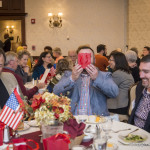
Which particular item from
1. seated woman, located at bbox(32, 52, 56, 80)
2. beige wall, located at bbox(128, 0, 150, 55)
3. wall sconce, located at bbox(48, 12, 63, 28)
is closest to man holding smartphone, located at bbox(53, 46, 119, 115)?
seated woman, located at bbox(32, 52, 56, 80)

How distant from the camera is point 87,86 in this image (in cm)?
321

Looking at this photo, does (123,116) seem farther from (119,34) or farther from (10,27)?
(10,27)

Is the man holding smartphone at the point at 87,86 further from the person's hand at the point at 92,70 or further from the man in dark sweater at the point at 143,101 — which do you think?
the man in dark sweater at the point at 143,101

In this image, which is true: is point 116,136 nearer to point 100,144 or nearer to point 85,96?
point 100,144

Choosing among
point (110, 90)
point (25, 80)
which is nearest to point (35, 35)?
point (25, 80)

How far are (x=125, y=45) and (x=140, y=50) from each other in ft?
3.08

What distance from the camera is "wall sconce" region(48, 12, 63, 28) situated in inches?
422

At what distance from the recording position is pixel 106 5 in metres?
11.0

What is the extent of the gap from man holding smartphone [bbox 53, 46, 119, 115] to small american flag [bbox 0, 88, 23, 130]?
1059mm

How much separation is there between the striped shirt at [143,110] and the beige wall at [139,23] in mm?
7986

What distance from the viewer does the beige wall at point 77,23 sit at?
1080 cm

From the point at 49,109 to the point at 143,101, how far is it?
1.15 meters

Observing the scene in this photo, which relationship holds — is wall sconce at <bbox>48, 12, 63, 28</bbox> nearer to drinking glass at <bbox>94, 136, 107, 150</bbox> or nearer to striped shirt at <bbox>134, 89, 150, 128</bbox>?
striped shirt at <bbox>134, 89, 150, 128</bbox>

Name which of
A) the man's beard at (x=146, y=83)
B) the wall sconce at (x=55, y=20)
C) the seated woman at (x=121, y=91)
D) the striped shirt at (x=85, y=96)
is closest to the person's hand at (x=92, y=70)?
the striped shirt at (x=85, y=96)
